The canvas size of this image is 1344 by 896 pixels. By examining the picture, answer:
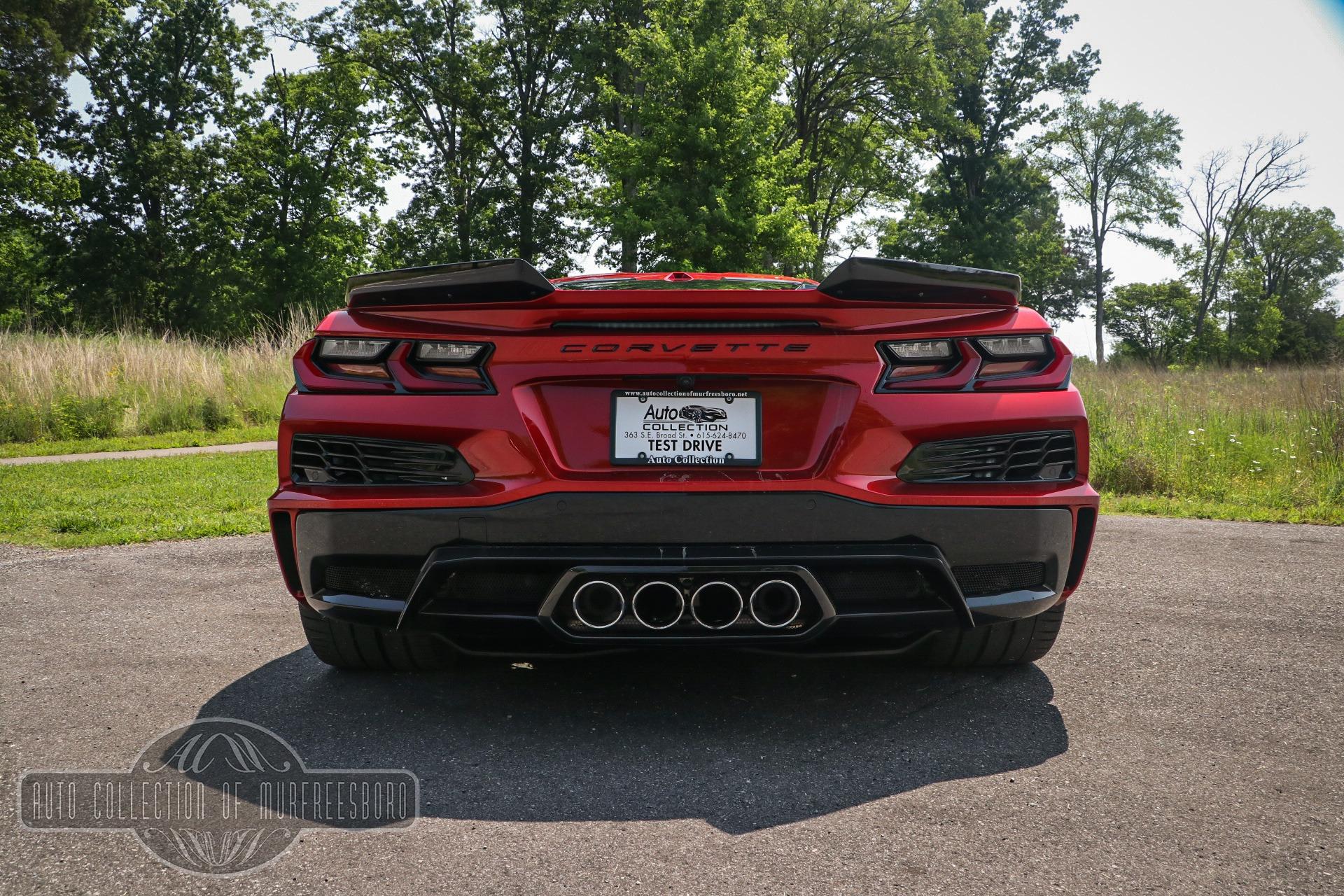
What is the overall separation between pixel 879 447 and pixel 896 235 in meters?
41.2

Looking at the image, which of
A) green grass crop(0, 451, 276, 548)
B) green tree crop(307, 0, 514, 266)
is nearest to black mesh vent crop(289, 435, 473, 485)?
green grass crop(0, 451, 276, 548)

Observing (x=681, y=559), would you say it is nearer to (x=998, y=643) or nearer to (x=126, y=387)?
(x=998, y=643)

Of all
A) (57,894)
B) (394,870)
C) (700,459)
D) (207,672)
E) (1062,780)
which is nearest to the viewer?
(57,894)

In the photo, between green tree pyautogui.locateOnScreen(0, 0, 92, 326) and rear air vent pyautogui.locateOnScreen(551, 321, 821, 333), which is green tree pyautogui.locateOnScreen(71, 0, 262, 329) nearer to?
green tree pyautogui.locateOnScreen(0, 0, 92, 326)

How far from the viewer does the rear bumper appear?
258 centimetres

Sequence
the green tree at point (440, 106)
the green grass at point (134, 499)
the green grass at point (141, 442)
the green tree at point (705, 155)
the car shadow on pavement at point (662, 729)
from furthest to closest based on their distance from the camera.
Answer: the green tree at point (440, 106) → the green tree at point (705, 155) → the green grass at point (141, 442) → the green grass at point (134, 499) → the car shadow on pavement at point (662, 729)

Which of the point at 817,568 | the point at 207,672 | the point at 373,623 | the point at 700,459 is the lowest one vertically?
the point at 207,672

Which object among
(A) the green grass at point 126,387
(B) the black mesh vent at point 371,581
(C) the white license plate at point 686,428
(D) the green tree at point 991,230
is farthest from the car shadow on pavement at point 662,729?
(D) the green tree at point 991,230

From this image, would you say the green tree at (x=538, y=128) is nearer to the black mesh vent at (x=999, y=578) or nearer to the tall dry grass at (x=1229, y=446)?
the tall dry grass at (x=1229, y=446)

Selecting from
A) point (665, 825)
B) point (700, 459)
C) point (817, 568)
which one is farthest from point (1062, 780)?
point (700, 459)

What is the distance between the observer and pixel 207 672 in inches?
133

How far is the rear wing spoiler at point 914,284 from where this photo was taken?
2.76 metres

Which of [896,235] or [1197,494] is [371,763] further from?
[896,235]

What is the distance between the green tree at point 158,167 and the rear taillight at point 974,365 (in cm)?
4035
